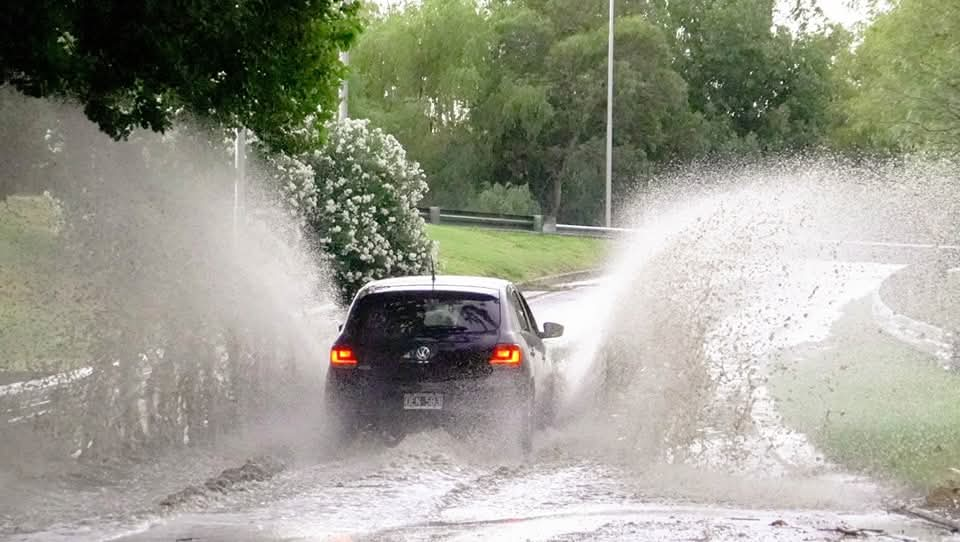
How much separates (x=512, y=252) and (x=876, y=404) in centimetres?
3359

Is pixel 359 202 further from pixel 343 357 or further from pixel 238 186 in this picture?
pixel 343 357

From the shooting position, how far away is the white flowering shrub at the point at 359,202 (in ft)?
96.5

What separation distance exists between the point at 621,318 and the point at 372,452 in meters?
5.48

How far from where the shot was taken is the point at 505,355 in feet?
44.7

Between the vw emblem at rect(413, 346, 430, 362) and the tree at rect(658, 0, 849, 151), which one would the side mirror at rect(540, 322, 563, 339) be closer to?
the vw emblem at rect(413, 346, 430, 362)

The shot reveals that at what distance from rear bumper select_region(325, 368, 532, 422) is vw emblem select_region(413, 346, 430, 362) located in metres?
0.20

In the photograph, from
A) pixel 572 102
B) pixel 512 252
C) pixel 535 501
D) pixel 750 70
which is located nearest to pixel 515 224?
pixel 512 252

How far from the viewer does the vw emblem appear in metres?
13.5

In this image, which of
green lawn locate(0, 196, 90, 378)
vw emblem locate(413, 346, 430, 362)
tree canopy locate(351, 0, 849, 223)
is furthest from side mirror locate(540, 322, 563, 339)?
tree canopy locate(351, 0, 849, 223)

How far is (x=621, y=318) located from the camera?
18.4 metres

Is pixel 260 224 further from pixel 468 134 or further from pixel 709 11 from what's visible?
pixel 709 11

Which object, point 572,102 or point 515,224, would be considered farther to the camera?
point 572,102

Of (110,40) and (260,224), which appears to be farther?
(260,224)

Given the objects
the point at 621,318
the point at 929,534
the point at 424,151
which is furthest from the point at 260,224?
the point at 424,151
